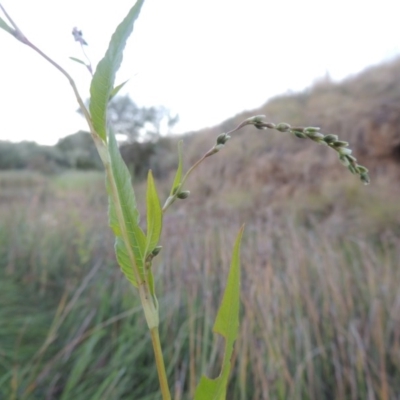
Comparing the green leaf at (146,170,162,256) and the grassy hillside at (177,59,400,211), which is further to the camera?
the grassy hillside at (177,59,400,211)

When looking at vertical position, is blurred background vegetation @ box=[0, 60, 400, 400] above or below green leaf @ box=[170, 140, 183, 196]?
below

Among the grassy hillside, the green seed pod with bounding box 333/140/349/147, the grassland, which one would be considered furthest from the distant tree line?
the green seed pod with bounding box 333/140/349/147

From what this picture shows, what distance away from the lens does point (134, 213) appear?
301mm

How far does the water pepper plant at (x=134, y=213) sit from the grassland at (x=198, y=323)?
1129mm

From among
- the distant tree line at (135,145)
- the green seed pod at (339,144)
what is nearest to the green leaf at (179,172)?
the green seed pod at (339,144)

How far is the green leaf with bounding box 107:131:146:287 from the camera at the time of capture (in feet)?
0.95

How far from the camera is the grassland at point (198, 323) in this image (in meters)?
1.89

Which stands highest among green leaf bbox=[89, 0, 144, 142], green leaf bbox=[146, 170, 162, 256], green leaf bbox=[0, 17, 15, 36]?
green leaf bbox=[0, 17, 15, 36]

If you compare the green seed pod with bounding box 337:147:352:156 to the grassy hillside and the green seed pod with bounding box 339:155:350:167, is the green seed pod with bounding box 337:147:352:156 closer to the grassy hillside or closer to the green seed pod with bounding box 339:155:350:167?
the green seed pod with bounding box 339:155:350:167

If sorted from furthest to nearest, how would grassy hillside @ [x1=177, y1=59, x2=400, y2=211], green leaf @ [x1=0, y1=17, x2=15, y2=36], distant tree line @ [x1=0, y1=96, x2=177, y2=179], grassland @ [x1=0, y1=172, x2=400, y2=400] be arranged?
distant tree line @ [x1=0, y1=96, x2=177, y2=179] < grassy hillside @ [x1=177, y1=59, x2=400, y2=211] < grassland @ [x1=0, y1=172, x2=400, y2=400] < green leaf @ [x1=0, y1=17, x2=15, y2=36]

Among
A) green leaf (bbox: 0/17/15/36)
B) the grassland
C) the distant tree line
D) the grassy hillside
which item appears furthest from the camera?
the distant tree line

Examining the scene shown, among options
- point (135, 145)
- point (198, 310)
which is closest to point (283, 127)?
point (198, 310)

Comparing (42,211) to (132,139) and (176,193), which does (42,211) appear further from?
(132,139)

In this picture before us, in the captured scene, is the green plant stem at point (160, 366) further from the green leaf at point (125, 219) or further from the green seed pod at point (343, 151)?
the green seed pod at point (343, 151)
